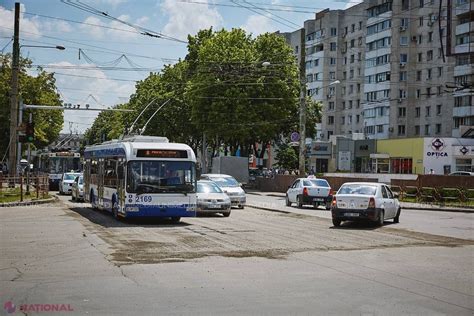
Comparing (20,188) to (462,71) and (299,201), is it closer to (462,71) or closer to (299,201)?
(299,201)

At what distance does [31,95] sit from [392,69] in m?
44.3

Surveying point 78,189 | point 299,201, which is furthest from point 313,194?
point 78,189

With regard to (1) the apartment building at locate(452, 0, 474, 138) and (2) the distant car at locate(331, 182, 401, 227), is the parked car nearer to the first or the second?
(2) the distant car at locate(331, 182, 401, 227)

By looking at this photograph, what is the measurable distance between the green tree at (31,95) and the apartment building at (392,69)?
91.9 feet

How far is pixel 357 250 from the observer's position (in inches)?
575

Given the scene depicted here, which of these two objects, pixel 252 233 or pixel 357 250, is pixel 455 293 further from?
pixel 252 233

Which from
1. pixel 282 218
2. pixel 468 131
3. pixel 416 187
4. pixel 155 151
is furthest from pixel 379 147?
pixel 155 151

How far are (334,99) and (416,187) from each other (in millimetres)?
58084

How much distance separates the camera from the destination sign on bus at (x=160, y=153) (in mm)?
20781

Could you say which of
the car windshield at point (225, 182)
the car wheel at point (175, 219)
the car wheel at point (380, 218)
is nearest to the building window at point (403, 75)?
the car windshield at point (225, 182)

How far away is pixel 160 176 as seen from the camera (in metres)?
20.7

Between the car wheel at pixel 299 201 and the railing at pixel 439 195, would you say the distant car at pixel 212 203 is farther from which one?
the railing at pixel 439 195

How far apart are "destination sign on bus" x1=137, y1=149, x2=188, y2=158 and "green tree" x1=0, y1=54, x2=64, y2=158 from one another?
37.4 meters

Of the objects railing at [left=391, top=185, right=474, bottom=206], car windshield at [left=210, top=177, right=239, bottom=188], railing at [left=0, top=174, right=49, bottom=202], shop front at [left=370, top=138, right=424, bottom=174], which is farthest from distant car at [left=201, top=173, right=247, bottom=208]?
shop front at [left=370, top=138, right=424, bottom=174]
